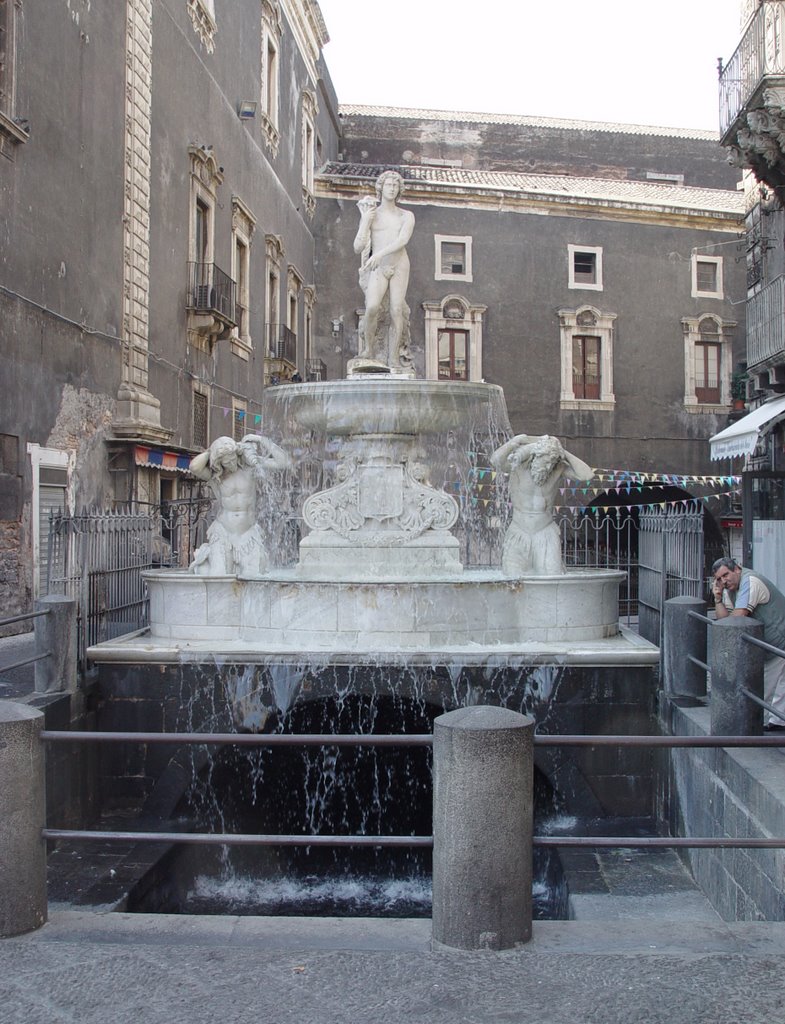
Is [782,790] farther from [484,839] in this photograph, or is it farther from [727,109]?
[727,109]

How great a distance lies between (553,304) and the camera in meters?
32.2

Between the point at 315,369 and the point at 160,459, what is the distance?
14609mm

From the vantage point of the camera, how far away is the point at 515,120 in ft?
127

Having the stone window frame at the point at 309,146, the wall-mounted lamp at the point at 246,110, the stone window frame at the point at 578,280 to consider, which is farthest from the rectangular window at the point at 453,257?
the wall-mounted lamp at the point at 246,110

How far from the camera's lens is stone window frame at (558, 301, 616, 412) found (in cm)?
3197

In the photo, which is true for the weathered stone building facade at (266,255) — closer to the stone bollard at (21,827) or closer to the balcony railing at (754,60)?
the stone bollard at (21,827)

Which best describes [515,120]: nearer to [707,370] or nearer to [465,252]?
[465,252]

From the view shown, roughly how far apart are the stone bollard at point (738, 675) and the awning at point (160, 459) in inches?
461

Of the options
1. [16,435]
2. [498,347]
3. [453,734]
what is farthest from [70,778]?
[498,347]

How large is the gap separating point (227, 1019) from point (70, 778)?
14.7 feet

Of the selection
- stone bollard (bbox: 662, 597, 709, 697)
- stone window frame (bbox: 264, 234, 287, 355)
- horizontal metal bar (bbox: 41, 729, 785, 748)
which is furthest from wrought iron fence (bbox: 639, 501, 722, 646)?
stone window frame (bbox: 264, 234, 287, 355)

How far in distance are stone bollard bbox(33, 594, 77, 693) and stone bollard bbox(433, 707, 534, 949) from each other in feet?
15.1

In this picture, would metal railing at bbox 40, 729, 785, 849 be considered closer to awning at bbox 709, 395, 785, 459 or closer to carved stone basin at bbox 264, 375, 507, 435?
carved stone basin at bbox 264, 375, 507, 435

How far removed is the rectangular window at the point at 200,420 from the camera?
66.7 feet
